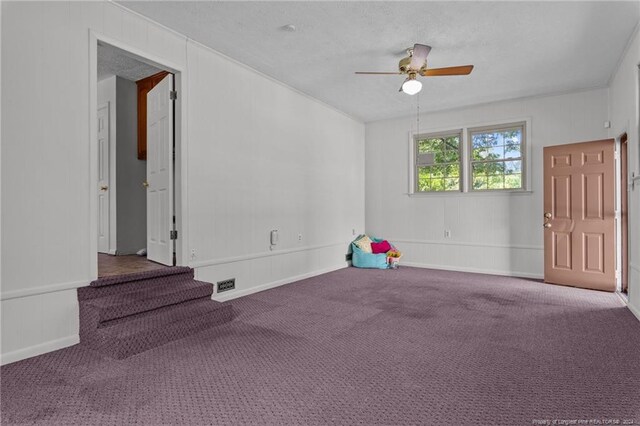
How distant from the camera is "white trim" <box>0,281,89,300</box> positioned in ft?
8.31

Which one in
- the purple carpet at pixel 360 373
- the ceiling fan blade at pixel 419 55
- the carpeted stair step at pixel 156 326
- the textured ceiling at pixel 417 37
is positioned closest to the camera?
the purple carpet at pixel 360 373

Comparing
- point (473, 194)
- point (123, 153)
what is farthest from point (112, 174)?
point (473, 194)

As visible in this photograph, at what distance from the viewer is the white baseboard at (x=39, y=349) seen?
2518 millimetres

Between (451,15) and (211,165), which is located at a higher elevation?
(451,15)

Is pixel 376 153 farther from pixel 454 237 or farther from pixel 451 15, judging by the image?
pixel 451 15

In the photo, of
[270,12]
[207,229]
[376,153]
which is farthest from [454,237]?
[270,12]

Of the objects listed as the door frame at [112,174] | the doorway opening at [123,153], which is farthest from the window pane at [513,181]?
the door frame at [112,174]

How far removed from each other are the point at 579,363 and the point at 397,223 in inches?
179

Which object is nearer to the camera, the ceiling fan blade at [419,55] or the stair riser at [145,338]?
the stair riser at [145,338]

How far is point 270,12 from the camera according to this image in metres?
3.27

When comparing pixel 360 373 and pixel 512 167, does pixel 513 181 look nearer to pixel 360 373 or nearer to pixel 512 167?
pixel 512 167

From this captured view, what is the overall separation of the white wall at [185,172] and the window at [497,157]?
7.09ft

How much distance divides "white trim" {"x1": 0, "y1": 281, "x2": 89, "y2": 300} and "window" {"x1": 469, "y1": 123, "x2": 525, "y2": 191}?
5.68 m

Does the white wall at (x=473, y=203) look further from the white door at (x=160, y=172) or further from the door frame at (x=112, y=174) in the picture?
the door frame at (x=112, y=174)
